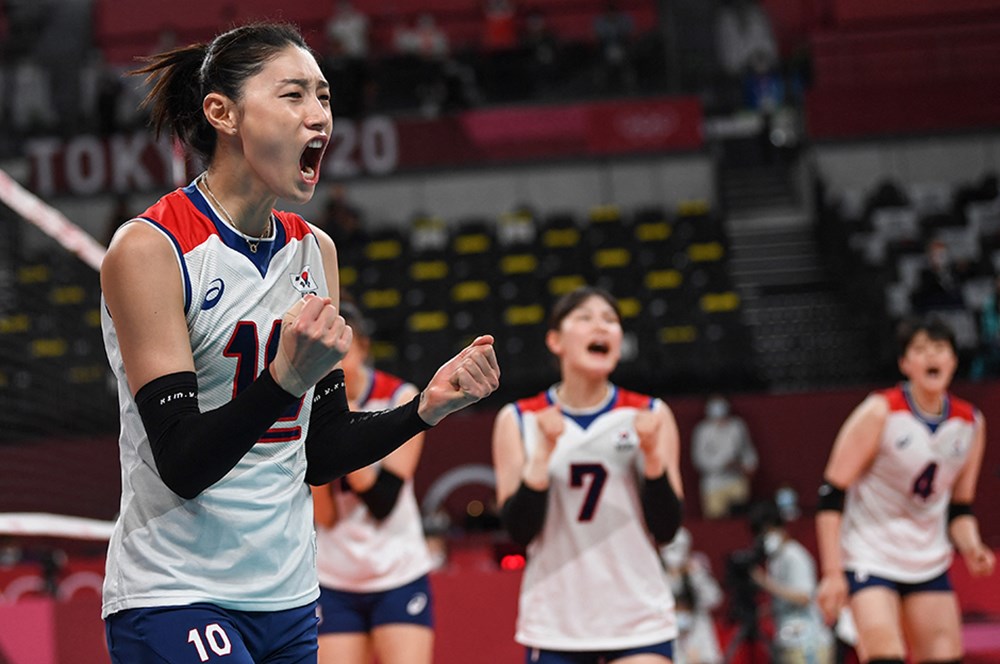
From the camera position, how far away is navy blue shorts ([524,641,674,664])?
18.3 ft

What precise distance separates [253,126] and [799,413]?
13171mm

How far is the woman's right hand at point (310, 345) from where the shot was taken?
261 centimetres

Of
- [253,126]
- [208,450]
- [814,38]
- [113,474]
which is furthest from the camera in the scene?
[814,38]

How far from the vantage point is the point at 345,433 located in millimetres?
3277

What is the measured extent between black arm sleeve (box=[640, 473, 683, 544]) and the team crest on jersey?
263 centimetres

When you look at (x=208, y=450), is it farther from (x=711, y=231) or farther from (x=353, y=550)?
(x=711, y=231)

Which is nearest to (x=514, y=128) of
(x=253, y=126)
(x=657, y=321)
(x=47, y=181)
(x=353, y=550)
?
(x=657, y=321)

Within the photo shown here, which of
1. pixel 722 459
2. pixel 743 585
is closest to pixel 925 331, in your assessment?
pixel 743 585

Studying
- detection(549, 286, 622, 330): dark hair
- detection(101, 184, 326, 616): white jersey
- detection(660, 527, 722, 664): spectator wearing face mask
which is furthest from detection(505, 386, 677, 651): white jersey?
detection(660, 527, 722, 664): spectator wearing face mask

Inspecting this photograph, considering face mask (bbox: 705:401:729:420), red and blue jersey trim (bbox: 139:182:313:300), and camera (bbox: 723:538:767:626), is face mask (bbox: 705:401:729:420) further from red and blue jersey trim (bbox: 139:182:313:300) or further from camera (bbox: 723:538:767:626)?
red and blue jersey trim (bbox: 139:182:313:300)

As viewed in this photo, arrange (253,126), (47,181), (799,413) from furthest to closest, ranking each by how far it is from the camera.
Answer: (47,181), (799,413), (253,126)

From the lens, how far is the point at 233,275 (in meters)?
3.02

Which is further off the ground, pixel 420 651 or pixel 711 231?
pixel 711 231

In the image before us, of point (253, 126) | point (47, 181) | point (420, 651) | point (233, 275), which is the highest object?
point (47, 181)
